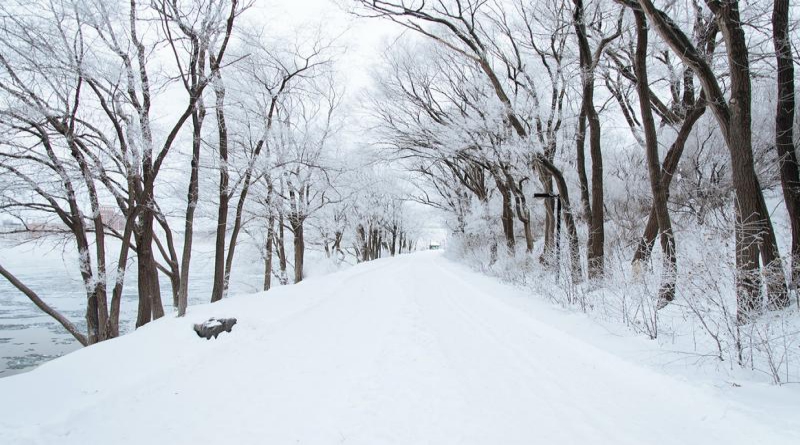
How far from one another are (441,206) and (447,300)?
18.6 m

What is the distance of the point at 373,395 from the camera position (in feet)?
11.4

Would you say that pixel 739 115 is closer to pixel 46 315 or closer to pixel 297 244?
pixel 297 244

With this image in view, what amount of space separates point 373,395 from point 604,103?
47.1ft

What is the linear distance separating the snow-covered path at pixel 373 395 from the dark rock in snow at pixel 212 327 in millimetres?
161

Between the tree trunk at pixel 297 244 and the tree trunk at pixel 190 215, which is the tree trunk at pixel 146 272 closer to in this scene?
the tree trunk at pixel 190 215

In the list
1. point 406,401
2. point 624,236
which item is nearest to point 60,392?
point 406,401

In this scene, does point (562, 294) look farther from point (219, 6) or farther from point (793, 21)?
point (219, 6)

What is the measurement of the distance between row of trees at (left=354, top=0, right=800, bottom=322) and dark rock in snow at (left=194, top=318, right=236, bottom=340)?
6394mm

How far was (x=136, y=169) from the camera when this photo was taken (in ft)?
29.6

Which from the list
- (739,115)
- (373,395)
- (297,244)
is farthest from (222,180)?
(739,115)

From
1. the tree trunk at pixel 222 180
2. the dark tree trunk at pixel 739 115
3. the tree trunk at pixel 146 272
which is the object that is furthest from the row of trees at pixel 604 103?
the tree trunk at pixel 146 272

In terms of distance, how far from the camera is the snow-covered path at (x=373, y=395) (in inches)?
109

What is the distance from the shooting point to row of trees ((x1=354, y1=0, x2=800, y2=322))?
4988 mm

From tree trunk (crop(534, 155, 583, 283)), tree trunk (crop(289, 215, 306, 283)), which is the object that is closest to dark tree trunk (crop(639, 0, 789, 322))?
tree trunk (crop(534, 155, 583, 283))
